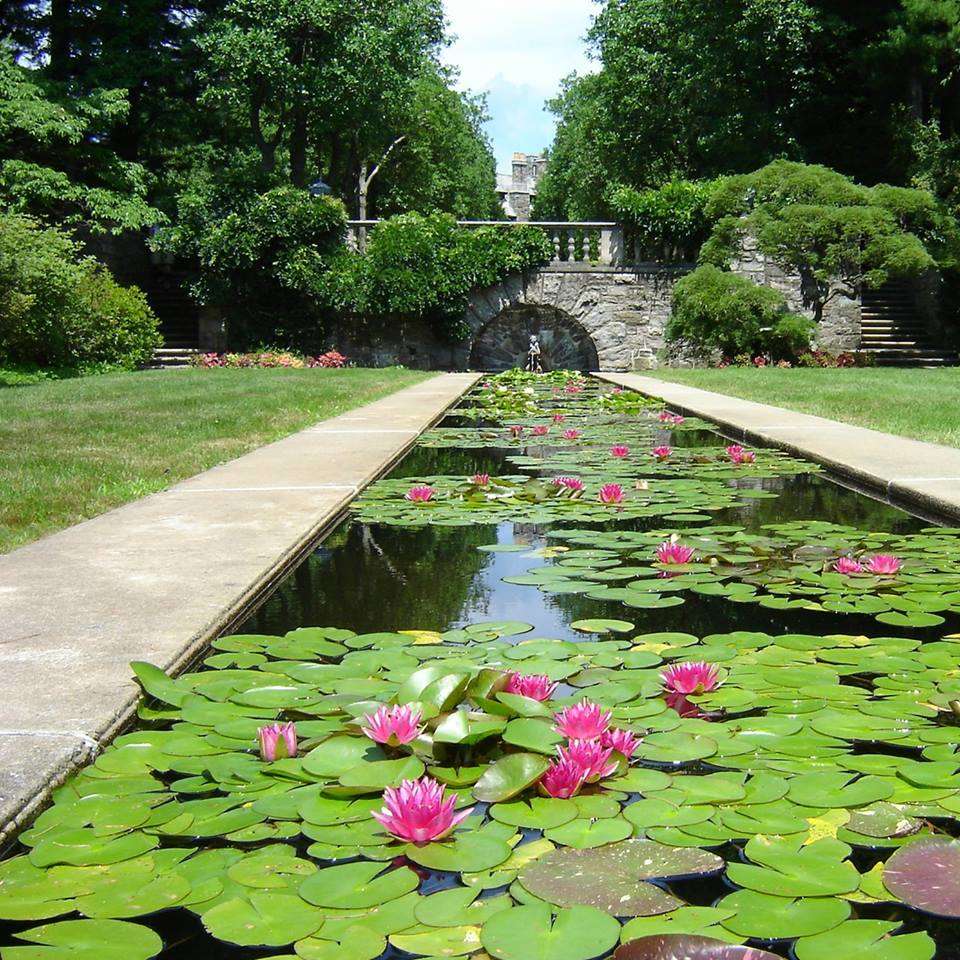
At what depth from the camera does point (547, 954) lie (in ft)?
3.76

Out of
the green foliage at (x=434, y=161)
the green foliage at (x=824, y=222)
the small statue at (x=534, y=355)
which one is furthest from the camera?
the green foliage at (x=434, y=161)

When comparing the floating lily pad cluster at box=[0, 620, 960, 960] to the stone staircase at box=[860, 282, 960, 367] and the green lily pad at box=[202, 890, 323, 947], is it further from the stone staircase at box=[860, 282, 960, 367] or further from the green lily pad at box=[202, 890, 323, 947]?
the stone staircase at box=[860, 282, 960, 367]

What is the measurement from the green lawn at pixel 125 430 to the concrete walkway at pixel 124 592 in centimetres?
33

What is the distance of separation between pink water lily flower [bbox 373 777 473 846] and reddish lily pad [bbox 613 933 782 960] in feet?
1.18

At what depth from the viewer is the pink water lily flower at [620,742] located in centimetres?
167

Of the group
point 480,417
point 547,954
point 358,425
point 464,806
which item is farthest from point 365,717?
point 480,417

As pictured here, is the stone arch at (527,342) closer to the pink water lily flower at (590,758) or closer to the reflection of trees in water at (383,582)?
the reflection of trees in water at (383,582)

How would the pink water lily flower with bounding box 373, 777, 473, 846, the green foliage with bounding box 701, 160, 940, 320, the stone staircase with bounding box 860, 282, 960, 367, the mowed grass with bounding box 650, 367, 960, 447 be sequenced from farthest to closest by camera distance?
the stone staircase with bounding box 860, 282, 960, 367, the green foliage with bounding box 701, 160, 940, 320, the mowed grass with bounding box 650, 367, 960, 447, the pink water lily flower with bounding box 373, 777, 473, 846

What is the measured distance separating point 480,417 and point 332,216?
12.3 metres

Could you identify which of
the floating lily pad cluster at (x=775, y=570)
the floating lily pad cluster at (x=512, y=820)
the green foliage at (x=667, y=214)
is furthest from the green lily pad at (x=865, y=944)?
the green foliage at (x=667, y=214)

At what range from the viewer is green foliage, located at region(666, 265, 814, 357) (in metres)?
17.5

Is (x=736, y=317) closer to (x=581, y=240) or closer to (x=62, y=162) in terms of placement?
(x=581, y=240)

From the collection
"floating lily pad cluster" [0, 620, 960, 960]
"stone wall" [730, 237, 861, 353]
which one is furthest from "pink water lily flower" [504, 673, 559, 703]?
"stone wall" [730, 237, 861, 353]

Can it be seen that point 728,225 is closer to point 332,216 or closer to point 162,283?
point 332,216
